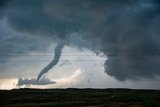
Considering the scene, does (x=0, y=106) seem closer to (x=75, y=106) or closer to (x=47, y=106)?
(x=47, y=106)

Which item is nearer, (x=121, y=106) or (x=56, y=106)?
(x=121, y=106)

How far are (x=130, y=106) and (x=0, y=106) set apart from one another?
62.2 metres

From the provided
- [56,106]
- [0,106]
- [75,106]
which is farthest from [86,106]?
[0,106]

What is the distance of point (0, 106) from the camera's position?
152500mm

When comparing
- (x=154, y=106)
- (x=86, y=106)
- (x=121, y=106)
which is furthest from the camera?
(x=86, y=106)

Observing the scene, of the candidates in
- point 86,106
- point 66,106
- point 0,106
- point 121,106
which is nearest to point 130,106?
point 121,106

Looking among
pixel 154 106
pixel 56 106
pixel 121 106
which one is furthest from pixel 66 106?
pixel 154 106

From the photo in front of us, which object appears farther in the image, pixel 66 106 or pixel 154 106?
pixel 66 106

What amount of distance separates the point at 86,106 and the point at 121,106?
18.1 m

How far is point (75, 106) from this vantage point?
14988 centimetres

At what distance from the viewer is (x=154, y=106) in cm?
10288

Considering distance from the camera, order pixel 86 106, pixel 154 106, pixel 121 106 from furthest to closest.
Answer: pixel 86 106, pixel 121 106, pixel 154 106

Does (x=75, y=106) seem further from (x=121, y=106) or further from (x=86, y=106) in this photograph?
(x=121, y=106)

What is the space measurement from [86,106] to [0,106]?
4173 cm
